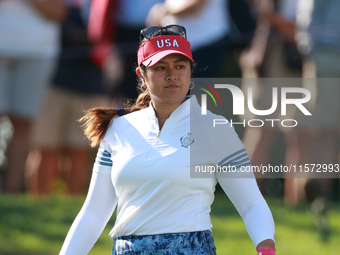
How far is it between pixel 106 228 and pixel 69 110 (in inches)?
75.8

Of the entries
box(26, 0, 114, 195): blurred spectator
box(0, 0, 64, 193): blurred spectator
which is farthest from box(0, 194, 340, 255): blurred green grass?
box(0, 0, 64, 193): blurred spectator

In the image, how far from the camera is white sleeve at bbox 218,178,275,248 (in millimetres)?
2377

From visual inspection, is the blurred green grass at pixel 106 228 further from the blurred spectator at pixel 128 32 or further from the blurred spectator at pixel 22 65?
the blurred spectator at pixel 128 32

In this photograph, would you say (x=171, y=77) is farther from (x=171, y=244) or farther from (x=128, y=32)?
(x=128, y=32)

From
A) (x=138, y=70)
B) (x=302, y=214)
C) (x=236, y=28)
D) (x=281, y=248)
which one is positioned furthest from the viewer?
(x=236, y=28)

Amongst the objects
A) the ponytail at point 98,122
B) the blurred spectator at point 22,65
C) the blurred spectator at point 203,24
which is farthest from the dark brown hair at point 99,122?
the blurred spectator at point 22,65

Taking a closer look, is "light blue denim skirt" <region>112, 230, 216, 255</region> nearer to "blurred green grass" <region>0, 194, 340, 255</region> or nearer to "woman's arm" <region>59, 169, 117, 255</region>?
"woman's arm" <region>59, 169, 117, 255</region>

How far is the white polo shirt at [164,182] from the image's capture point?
2.36 metres

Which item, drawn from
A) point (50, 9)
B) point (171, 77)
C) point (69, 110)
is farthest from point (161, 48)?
point (69, 110)

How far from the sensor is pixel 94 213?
2586 mm

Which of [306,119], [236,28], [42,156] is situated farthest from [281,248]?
[42,156]

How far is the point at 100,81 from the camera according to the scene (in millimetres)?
6523

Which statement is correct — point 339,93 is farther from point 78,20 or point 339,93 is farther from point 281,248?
point 78,20

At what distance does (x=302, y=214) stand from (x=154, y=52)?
3380 mm
